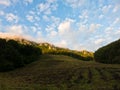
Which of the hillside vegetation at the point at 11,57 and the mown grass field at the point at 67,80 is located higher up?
the hillside vegetation at the point at 11,57

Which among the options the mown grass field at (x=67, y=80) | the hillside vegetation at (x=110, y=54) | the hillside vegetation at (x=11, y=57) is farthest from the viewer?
the hillside vegetation at (x=110, y=54)

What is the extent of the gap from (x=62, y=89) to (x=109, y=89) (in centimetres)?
763

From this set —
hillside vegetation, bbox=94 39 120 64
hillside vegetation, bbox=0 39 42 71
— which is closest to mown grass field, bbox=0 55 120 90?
hillside vegetation, bbox=0 39 42 71

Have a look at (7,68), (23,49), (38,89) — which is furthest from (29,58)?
(38,89)

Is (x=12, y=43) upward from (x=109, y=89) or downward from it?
upward

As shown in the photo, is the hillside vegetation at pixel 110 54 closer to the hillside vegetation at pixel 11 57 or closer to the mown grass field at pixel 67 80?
the mown grass field at pixel 67 80

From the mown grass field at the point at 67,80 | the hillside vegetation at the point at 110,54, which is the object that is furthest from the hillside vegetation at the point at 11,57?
the hillside vegetation at the point at 110,54

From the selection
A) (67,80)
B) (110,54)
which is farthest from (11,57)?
(67,80)

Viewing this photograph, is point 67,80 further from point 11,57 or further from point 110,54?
point 110,54

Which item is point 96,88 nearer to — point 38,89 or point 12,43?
point 38,89

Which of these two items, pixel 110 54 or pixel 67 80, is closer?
pixel 67 80

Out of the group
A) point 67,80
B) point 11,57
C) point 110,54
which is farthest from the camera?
point 110,54

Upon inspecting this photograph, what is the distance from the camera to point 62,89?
132 ft

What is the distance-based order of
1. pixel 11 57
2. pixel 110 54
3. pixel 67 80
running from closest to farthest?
pixel 67 80 < pixel 11 57 < pixel 110 54
